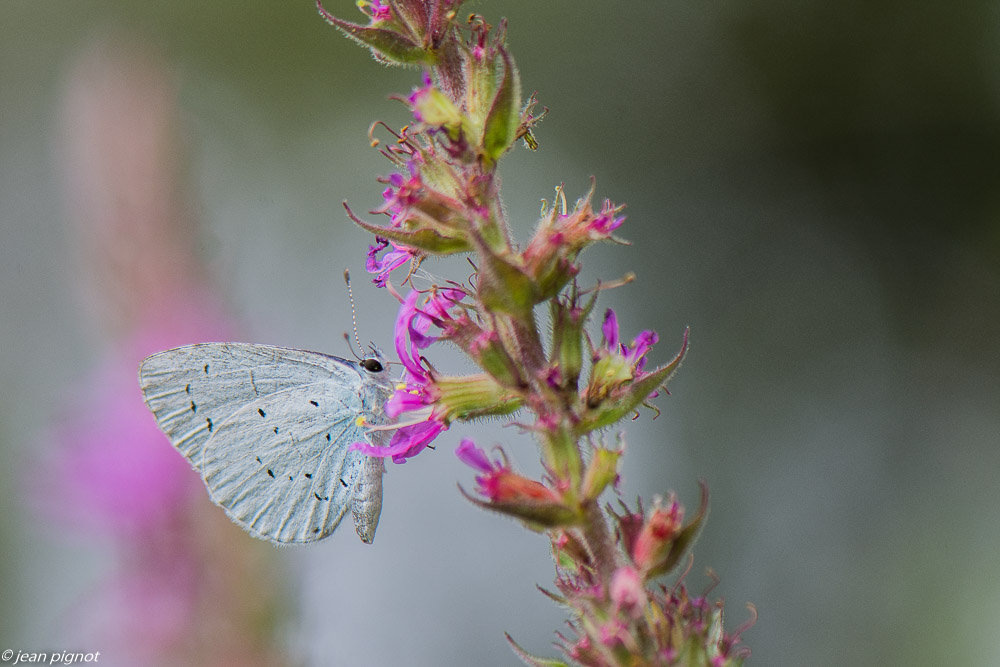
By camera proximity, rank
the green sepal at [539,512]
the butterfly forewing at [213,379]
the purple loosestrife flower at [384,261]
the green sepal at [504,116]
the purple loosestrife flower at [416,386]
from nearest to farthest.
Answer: the green sepal at [539,512]
the green sepal at [504,116]
the purple loosestrife flower at [416,386]
the purple loosestrife flower at [384,261]
the butterfly forewing at [213,379]

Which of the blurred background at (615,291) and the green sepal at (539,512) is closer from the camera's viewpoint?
the green sepal at (539,512)

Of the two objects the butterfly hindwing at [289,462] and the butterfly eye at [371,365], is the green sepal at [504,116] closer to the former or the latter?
the butterfly eye at [371,365]

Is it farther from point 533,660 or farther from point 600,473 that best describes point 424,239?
point 533,660

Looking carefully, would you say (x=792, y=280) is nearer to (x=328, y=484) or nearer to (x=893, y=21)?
(x=893, y=21)

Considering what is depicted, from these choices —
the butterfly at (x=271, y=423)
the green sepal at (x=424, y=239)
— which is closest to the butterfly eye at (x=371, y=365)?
the butterfly at (x=271, y=423)

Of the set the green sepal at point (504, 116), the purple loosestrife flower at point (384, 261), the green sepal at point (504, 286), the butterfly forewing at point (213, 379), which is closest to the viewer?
the green sepal at point (504, 286)

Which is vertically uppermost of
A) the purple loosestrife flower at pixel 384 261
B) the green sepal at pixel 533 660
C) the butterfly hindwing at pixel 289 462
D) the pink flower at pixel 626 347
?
the pink flower at pixel 626 347

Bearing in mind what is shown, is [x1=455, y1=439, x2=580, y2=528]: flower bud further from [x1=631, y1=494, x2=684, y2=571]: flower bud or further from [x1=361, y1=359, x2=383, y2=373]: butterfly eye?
[x1=361, y1=359, x2=383, y2=373]: butterfly eye

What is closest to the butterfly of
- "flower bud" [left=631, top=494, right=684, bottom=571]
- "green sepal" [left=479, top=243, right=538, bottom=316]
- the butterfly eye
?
the butterfly eye
